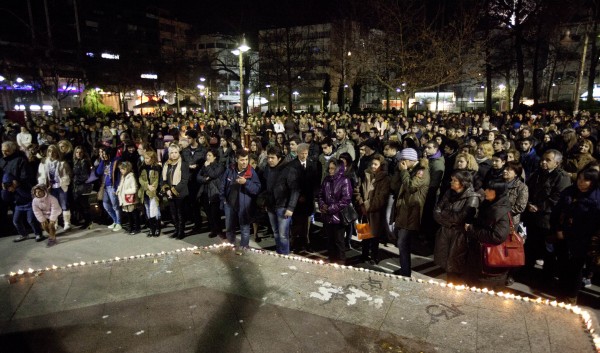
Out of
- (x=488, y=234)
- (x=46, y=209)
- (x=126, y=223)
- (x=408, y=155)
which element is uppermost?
(x=408, y=155)

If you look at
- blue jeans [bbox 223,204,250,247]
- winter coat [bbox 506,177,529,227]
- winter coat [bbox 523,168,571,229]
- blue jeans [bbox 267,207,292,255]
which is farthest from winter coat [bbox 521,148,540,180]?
blue jeans [bbox 223,204,250,247]

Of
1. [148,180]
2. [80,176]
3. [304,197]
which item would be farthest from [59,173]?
[304,197]

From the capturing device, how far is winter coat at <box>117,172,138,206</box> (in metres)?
7.50

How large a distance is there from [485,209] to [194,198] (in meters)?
5.57

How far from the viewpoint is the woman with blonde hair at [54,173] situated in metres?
7.63

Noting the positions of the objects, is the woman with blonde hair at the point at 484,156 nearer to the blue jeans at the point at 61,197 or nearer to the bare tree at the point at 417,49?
the blue jeans at the point at 61,197

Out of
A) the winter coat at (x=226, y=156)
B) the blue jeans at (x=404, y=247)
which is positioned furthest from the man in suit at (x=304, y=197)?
the winter coat at (x=226, y=156)

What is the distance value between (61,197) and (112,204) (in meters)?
1.00

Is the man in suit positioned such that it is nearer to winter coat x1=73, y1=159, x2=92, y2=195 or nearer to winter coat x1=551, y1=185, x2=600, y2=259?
winter coat x1=551, y1=185, x2=600, y2=259

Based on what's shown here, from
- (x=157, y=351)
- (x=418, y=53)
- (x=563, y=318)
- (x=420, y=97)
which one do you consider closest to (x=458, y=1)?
(x=418, y=53)

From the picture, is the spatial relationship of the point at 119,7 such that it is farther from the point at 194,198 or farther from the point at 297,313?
the point at 297,313

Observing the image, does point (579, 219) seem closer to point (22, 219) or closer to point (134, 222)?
point (134, 222)

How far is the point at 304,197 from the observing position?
21.6 ft

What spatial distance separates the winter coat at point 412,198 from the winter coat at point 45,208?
20.1ft
